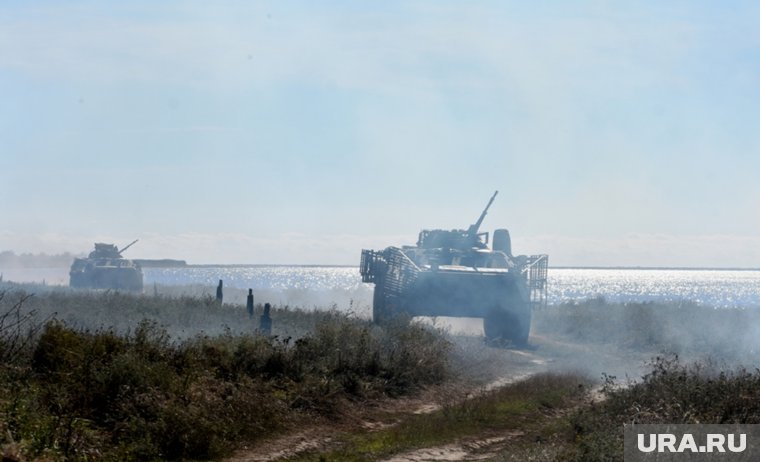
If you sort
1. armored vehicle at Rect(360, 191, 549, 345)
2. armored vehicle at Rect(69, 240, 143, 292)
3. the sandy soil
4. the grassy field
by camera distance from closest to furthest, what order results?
1. the grassy field
2. the sandy soil
3. armored vehicle at Rect(360, 191, 549, 345)
4. armored vehicle at Rect(69, 240, 143, 292)

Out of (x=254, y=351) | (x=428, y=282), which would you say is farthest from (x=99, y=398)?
(x=428, y=282)

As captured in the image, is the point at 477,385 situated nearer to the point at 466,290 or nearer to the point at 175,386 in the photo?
the point at 175,386

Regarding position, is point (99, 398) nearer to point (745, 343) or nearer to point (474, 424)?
point (474, 424)

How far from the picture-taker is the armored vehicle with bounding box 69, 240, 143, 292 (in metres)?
54.5

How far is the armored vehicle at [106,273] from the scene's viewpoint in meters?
54.5

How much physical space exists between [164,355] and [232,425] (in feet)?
6.79

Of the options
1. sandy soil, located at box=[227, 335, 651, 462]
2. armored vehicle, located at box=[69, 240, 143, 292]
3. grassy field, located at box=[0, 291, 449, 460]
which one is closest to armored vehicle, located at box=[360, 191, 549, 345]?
sandy soil, located at box=[227, 335, 651, 462]

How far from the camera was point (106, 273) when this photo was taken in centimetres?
5462

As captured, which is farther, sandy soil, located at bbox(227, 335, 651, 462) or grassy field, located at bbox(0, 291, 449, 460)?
sandy soil, located at bbox(227, 335, 651, 462)

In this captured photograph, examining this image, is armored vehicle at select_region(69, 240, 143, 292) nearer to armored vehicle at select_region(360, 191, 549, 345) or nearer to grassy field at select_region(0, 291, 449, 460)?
armored vehicle at select_region(360, 191, 549, 345)

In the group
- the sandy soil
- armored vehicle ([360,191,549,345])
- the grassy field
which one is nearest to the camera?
the grassy field

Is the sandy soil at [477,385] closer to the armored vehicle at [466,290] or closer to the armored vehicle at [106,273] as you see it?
the armored vehicle at [466,290]

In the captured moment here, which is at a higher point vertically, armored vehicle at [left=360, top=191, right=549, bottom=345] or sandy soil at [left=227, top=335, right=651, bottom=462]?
armored vehicle at [left=360, top=191, right=549, bottom=345]

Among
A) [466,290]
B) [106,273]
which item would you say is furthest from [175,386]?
[106,273]
